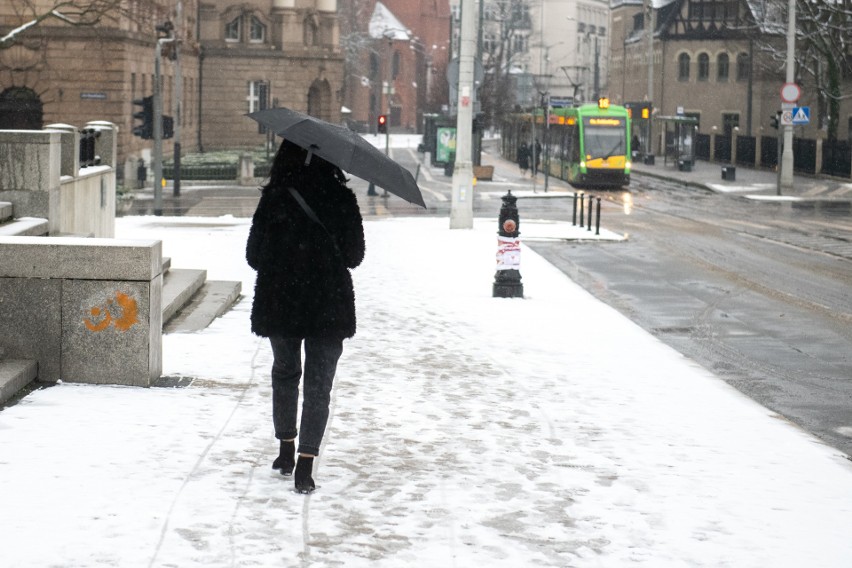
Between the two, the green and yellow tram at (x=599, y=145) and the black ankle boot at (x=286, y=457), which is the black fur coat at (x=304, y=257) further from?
the green and yellow tram at (x=599, y=145)

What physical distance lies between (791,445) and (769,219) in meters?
27.7

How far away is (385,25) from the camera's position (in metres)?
133

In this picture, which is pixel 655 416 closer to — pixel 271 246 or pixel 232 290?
pixel 271 246

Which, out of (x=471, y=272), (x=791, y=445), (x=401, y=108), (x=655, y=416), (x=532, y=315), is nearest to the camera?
(x=791, y=445)

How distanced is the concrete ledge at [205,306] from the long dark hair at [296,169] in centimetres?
593

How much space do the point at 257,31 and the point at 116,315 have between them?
6863 centimetres

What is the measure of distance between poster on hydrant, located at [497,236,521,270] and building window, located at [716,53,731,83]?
235ft

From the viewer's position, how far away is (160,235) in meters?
25.3

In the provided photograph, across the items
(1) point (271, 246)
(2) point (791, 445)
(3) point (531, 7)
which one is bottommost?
(2) point (791, 445)

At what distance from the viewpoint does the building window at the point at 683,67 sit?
89188mm

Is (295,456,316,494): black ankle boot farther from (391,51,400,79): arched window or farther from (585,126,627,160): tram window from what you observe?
(391,51,400,79): arched window

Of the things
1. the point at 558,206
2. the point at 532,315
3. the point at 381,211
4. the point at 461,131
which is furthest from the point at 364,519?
the point at 558,206

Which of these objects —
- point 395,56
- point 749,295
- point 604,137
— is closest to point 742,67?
point 604,137

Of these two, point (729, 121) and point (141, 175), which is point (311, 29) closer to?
point (729, 121)
